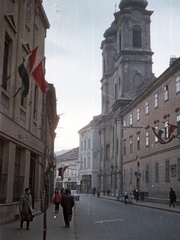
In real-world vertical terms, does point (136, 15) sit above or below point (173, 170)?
above

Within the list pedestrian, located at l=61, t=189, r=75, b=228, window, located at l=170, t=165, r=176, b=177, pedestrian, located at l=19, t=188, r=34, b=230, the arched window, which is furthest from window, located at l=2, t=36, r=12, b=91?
the arched window

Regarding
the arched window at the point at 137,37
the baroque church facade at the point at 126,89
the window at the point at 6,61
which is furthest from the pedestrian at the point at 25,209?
the arched window at the point at 137,37

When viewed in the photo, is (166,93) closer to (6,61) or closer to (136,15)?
(6,61)

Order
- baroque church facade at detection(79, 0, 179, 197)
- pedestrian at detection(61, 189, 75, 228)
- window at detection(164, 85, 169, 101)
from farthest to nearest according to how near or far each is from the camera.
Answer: baroque church facade at detection(79, 0, 179, 197), window at detection(164, 85, 169, 101), pedestrian at detection(61, 189, 75, 228)

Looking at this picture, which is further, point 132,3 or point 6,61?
point 132,3

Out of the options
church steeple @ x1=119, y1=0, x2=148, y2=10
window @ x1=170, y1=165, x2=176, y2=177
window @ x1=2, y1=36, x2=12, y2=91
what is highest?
church steeple @ x1=119, y1=0, x2=148, y2=10

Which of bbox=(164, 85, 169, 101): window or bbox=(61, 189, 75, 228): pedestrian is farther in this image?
bbox=(164, 85, 169, 101): window

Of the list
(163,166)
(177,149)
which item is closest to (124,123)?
(163,166)

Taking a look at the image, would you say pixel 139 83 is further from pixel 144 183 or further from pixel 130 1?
pixel 144 183

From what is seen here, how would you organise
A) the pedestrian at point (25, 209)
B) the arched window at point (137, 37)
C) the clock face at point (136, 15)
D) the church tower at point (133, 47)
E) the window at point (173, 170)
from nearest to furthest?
the pedestrian at point (25, 209)
the window at point (173, 170)
the church tower at point (133, 47)
the clock face at point (136, 15)
the arched window at point (137, 37)

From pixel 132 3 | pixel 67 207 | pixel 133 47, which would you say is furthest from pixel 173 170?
pixel 132 3

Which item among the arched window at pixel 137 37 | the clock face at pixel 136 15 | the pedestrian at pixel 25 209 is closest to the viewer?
the pedestrian at pixel 25 209

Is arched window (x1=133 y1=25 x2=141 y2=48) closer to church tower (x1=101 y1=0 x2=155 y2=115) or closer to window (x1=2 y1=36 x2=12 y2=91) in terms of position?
church tower (x1=101 y1=0 x2=155 y2=115)

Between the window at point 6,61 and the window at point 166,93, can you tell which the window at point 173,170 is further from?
the window at point 6,61
